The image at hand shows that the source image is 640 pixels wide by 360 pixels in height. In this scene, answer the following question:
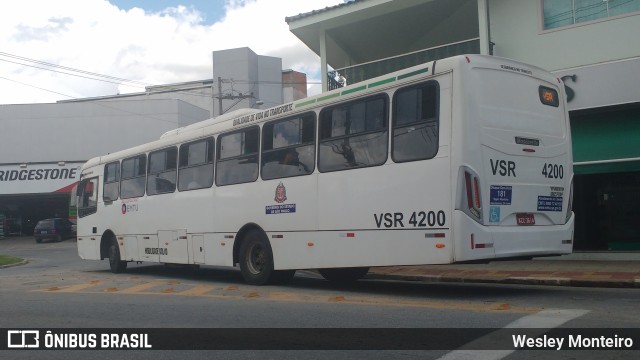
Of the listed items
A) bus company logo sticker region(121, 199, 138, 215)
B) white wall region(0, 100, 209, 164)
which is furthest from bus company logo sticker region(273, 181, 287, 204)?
white wall region(0, 100, 209, 164)

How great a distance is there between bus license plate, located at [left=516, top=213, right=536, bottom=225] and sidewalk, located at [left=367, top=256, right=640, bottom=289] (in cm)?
261

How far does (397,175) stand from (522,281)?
418 centimetres

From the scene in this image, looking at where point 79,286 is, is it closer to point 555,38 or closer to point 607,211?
point 607,211

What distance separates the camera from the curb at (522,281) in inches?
399

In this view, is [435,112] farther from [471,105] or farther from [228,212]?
[228,212]

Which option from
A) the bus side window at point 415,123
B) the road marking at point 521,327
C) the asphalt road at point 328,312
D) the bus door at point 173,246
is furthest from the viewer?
the bus door at point 173,246

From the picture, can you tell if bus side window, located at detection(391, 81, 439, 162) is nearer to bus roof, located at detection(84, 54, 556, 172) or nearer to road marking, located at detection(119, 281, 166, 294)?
bus roof, located at detection(84, 54, 556, 172)

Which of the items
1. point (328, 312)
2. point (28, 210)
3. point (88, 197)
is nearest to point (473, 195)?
point (328, 312)

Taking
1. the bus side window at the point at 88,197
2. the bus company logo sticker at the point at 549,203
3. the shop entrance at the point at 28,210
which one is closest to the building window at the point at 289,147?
the bus company logo sticker at the point at 549,203

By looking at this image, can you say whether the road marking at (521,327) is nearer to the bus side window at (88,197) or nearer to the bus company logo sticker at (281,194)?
the bus company logo sticker at (281,194)

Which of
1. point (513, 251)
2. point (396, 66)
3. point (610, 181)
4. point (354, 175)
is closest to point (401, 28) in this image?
point (396, 66)

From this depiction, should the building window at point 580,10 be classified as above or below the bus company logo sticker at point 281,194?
above

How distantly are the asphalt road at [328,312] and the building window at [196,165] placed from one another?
2159 mm

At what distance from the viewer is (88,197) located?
17016 mm
